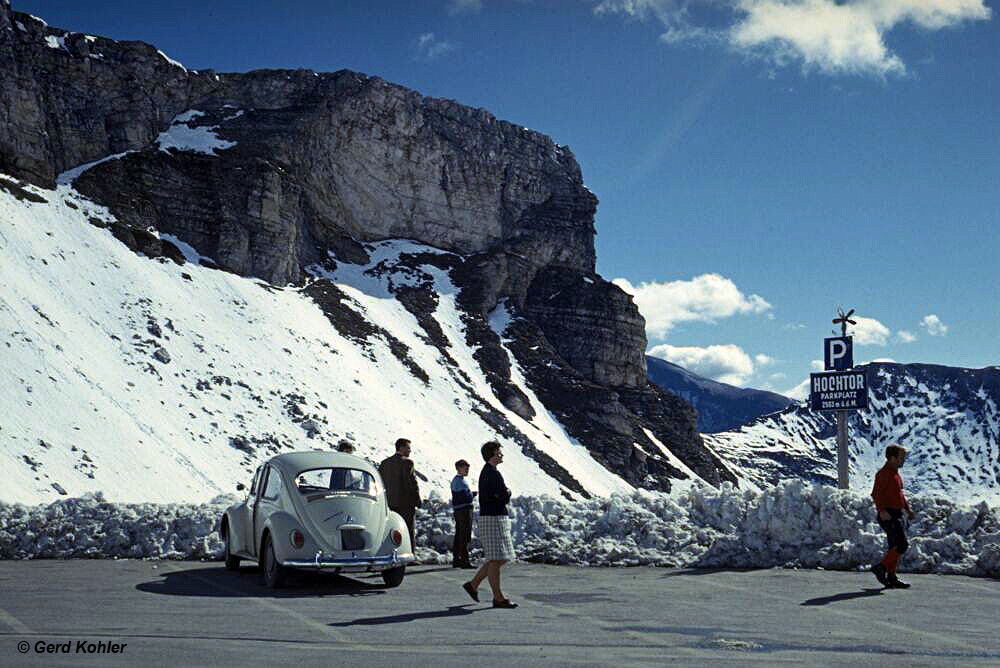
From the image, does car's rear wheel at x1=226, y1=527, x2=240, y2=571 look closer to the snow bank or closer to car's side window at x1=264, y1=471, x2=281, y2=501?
car's side window at x1=264, y1=471, x2=281, y2=501

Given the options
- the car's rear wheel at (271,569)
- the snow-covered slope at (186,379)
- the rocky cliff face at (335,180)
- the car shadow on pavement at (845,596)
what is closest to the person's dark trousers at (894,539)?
the car shadow on pavement at (845,596)

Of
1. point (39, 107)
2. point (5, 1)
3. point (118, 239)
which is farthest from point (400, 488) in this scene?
point (5, 1)

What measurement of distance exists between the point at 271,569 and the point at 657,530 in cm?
661

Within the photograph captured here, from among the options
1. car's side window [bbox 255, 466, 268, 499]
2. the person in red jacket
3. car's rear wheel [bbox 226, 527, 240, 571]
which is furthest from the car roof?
the person in red jacket

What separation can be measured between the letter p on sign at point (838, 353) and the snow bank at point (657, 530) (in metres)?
3.82

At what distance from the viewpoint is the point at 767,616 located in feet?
33.2

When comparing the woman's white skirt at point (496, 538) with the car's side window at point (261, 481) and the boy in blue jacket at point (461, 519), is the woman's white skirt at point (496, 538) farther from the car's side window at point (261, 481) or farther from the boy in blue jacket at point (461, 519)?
the boy in blue jacket at point (461, 519)

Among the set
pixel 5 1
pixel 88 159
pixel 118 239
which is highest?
pixel 5 1

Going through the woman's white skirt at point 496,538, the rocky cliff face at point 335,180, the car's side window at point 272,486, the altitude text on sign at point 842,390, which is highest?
the rocky cliff face at point 335,180

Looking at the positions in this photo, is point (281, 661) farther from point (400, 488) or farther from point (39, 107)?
point (39, 107)

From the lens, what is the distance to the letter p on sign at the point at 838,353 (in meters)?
18.3

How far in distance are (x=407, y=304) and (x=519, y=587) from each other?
81.7m

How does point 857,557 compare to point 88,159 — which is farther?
point 88,159

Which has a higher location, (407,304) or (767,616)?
(407,304)
